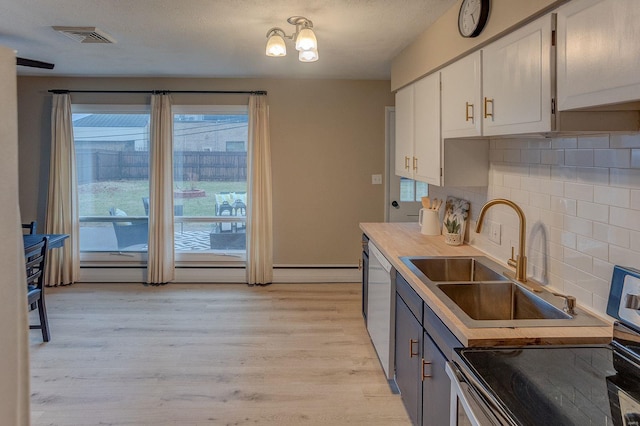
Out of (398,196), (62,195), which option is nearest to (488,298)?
(398,196)

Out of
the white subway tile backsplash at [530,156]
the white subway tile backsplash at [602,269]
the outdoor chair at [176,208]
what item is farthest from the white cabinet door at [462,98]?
the outdoor chair at [176,208]

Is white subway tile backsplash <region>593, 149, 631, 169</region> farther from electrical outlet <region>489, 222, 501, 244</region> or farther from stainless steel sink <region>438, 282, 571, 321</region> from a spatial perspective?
electrical outlet <region>489, 222, 501, 244</region>

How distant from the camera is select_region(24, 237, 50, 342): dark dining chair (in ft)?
10.5

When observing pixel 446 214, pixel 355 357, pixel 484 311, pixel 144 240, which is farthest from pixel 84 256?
pixel 484 311

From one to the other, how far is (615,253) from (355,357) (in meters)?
2.03

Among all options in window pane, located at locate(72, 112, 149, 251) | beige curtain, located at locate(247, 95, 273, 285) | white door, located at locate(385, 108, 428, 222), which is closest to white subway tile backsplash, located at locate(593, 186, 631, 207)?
white door, located at locate(385, 108, 428, 222)

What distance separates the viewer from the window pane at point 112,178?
506 centimetres

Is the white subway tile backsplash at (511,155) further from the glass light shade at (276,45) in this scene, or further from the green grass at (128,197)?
the green grass at (128,197)

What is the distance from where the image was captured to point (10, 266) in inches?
40.0

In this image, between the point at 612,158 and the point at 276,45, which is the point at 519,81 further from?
the point at 276,45

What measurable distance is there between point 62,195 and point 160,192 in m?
1.10

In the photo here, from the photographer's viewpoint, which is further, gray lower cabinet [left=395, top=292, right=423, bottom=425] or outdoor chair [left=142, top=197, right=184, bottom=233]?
outdoor chair [left=142, top=197, right=184, bottom=233]

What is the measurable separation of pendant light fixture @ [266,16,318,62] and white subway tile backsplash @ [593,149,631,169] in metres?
1.74

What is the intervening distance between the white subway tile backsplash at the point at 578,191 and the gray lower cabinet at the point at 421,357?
78 centimetres
